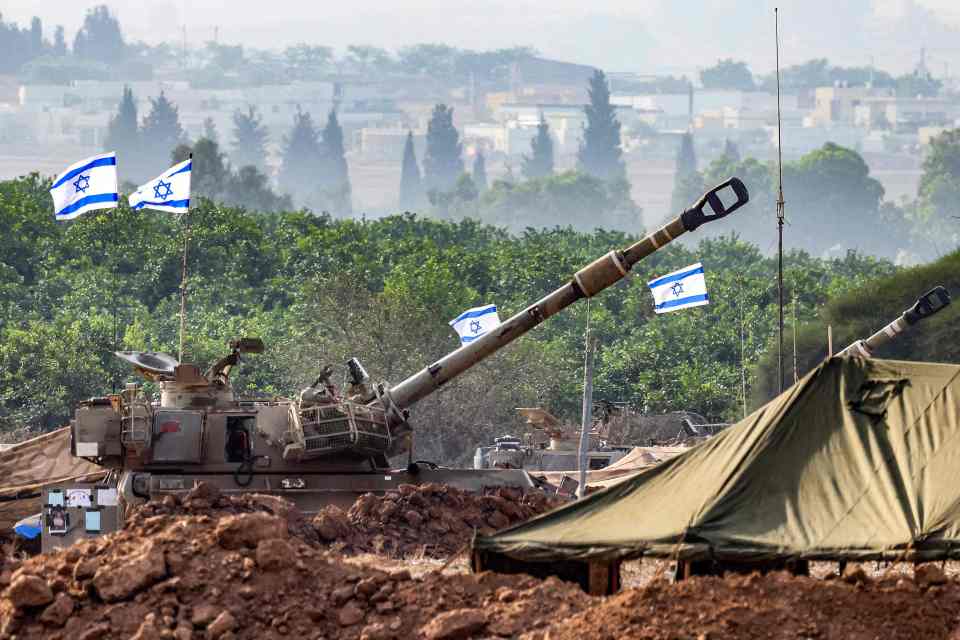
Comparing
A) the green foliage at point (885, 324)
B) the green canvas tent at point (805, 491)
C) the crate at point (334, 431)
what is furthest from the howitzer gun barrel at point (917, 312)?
the green foliage at point (885, 324)

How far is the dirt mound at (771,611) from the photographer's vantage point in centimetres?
1550

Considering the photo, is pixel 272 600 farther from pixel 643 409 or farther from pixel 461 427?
pixel 643 409

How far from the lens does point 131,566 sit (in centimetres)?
1692

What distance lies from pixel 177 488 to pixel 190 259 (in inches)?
1845

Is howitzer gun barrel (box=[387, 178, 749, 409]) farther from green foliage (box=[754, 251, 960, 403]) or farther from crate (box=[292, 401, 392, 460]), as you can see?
green foliage (box=[754, 251, 960, 403])

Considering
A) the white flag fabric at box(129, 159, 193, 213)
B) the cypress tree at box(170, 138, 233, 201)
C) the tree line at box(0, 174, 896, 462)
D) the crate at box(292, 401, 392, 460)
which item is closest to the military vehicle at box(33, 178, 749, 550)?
the crate at box(292, 401, 392, 460)

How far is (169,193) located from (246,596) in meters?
20.4

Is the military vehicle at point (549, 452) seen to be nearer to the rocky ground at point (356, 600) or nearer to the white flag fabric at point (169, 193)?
the white flag fabric at point (169, 193)

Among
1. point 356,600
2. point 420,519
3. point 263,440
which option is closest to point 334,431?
point 263,440

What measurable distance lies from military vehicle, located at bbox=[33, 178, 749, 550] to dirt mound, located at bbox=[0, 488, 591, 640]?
8.70 metres

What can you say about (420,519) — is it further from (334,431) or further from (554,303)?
(554,303)

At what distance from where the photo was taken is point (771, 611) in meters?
15.6

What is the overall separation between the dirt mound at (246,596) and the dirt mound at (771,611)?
27.3 inches

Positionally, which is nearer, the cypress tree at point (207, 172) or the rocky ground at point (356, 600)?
the rocky ground at point (356, 600)
